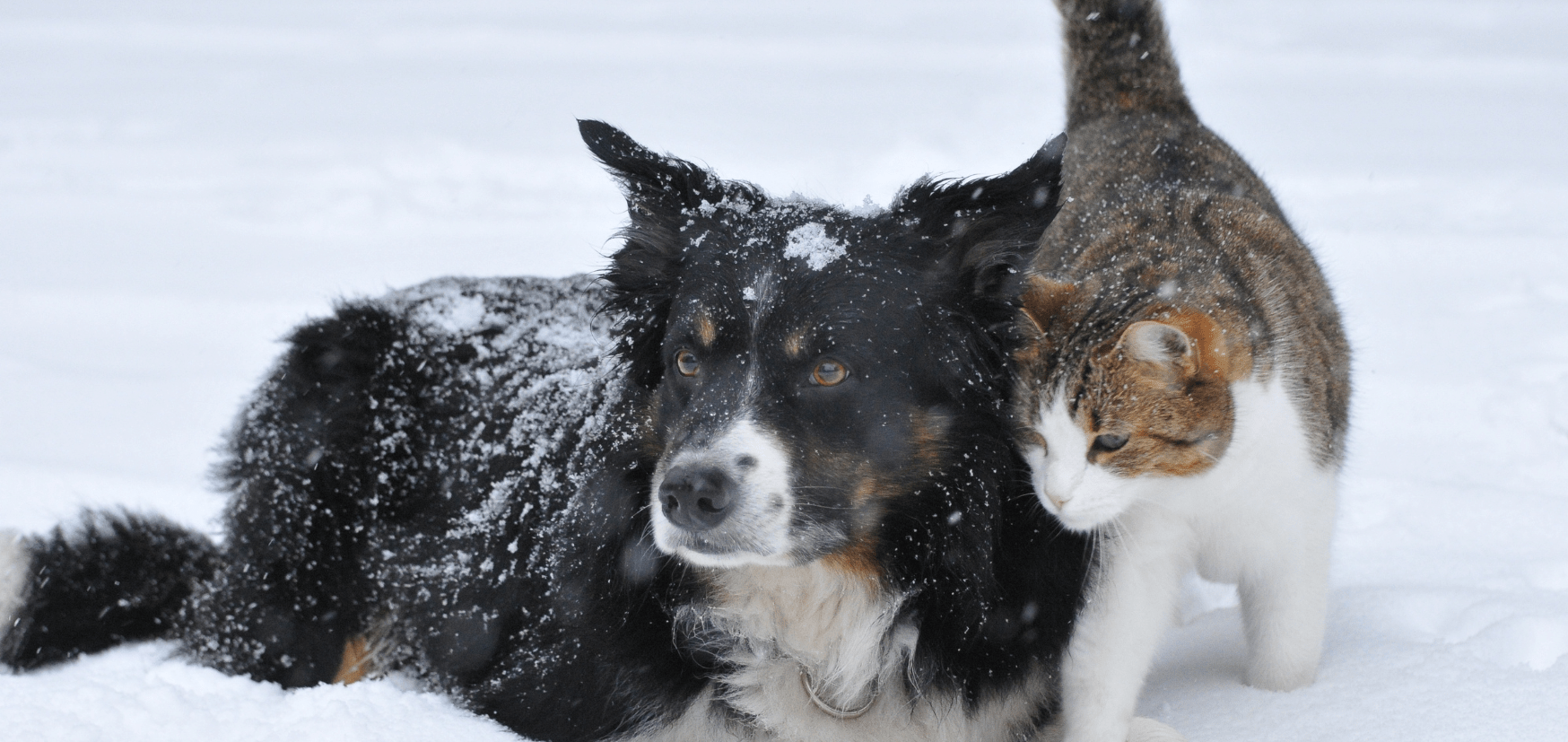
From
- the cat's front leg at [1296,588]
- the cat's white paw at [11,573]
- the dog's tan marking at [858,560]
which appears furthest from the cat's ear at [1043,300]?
the cat's white paw at [11,573]

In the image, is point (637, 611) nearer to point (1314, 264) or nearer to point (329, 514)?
point (329, 514)

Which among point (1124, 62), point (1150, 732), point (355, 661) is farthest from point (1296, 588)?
point (355, 661)

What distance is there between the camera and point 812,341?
281cm

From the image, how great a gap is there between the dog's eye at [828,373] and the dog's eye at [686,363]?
30 cm

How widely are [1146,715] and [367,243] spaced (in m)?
8.20

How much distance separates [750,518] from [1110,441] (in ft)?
2.95

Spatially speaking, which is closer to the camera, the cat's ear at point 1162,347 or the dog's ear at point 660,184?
the cat's ear at point 1162,347

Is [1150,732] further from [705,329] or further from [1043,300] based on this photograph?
[705,329]

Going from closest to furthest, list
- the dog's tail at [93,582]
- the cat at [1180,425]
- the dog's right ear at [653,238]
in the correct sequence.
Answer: the cat at [1180,425] → the dog's right ear at [653,238] → the dog's tail at [93,582]

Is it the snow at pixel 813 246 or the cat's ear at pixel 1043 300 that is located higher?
the snow at pixel 813 246

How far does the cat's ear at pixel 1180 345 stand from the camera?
2.66 meters

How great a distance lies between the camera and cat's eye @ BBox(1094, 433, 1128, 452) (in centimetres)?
279

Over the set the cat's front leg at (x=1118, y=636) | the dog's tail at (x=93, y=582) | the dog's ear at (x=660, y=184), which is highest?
the dog's ear at (x=660, y=184)

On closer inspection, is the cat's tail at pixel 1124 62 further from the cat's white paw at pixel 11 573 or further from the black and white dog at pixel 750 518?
the cat's white paw at pixel 11 573
